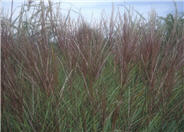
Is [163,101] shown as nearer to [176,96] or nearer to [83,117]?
[176,96]

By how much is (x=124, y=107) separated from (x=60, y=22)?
2.58ft

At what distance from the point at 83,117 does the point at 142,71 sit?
69cm

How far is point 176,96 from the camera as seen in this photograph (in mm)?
2037

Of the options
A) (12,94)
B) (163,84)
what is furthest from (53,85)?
(163,84)

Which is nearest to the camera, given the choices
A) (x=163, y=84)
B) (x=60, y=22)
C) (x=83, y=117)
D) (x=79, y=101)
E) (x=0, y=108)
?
(x=0, y=108)

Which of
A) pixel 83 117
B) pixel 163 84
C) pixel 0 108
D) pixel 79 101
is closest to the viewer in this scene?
pixel 0 108

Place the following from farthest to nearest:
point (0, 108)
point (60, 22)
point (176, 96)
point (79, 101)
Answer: point (176, 96), point (60, 22), point (79, 101), point (0, 108)

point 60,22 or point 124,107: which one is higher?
point 60,22

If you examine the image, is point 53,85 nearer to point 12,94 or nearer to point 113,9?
point 12,94

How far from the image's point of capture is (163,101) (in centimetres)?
169

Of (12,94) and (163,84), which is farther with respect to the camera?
(163,84)

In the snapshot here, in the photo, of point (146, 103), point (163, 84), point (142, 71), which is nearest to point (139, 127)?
point (146, 103)

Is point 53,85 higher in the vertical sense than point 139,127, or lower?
higher

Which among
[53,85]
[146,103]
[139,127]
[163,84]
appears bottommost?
[139,127]
